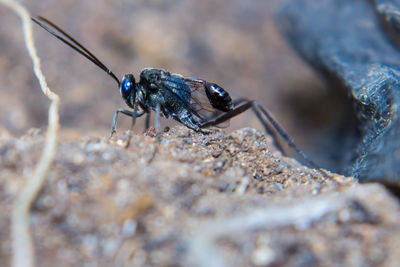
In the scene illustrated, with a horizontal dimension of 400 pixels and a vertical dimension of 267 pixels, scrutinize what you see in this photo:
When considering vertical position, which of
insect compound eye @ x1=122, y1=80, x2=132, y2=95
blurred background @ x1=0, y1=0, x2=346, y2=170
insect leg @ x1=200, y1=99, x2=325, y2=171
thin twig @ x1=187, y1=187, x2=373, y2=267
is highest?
blurred background @ x1=0, y1=0, x2=346, y2=170

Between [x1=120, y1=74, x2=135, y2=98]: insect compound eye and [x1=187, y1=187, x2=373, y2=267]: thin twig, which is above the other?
[x1=120, y1=74, x2=135, y2=98]: insect compound eye

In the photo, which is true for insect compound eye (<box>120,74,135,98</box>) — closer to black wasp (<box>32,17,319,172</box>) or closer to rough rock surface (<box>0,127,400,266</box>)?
black wasp (<box>32,17,319,172</box>)

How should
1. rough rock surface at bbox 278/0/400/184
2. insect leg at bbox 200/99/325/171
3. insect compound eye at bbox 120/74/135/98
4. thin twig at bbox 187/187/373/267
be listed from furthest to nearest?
insect compound eye at bbox 120/74/135/98 < insect leg at bbox 200/99/325/171 < rough rock surface at bbox 278/0/400/184 < thin twig at bbox 187/187/373/267

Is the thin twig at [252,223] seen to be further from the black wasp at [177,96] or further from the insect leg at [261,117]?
the black wasp at [177,96]

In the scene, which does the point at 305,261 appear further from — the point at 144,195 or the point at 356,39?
the point at 356,39

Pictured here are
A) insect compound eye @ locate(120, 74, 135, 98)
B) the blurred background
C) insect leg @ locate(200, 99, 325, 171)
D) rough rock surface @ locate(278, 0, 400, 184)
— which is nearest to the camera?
rough rock surface @ locate(278, 0, 400, 184)

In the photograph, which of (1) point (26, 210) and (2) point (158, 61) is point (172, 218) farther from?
(2) point (158, 61)

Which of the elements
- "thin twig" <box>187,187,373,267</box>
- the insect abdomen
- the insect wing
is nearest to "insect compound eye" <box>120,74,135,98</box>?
the insect wing

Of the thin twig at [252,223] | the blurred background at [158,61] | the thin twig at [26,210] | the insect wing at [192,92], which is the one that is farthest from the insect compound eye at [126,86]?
the thin twig at [252,223]
